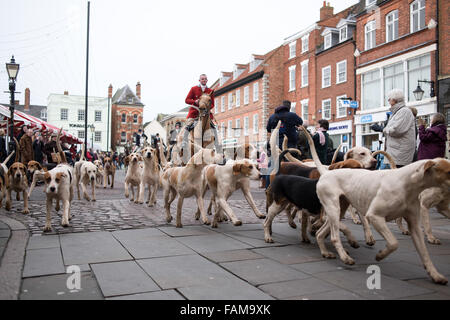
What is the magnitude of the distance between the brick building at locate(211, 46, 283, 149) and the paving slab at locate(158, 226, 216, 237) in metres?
23.5

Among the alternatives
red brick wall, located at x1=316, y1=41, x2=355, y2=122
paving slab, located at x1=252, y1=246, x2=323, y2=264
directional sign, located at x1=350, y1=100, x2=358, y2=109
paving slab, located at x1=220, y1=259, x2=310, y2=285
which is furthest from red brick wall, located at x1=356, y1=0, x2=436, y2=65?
paving slab, located at x1=220, y1=259, x2=310, y2=285

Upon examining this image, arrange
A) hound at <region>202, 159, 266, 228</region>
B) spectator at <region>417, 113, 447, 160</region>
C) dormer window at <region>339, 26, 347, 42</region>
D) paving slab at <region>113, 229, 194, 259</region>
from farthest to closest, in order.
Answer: dormer window at <region>339, 26, 347, 42</region>, spectator at <region>417, 113, 447, 160</region>, hound at <region>202, 159, 266, 228</region>, paving slab at <region>113, 229, 194, 259</region>

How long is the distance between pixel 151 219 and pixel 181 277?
3.73 metres

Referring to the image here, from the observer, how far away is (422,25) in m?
20.2

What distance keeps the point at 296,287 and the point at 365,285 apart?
600 mm

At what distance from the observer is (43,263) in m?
3.74

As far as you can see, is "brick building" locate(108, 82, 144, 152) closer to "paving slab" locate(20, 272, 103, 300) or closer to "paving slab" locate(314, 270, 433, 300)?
"paving slab" locate(20, 272, 103, 300)

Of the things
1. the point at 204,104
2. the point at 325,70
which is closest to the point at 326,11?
the point at 325,70

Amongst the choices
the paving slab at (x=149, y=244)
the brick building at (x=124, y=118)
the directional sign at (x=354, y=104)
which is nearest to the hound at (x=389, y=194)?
the paving slab at (x=149, y=244)

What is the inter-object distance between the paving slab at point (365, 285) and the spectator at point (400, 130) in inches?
119

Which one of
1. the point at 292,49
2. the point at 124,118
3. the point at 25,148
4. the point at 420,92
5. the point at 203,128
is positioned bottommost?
the point at 25,148

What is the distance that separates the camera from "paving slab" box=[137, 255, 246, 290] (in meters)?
3.14

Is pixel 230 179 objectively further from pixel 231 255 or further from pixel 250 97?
pixel 250 97
